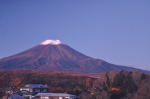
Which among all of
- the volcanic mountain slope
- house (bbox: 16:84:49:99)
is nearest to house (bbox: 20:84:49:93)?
house (bbox: 16:84:49:99)

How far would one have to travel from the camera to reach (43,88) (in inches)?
1206

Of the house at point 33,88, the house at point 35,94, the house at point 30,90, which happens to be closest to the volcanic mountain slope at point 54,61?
the house at point 33,88

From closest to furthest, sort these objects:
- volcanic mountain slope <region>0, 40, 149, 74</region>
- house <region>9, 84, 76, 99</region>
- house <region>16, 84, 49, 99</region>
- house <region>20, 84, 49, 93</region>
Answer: house <region>9, 84, 76, 99</region> → house <region>16, 84, 49, 99</region> → house <region>20, 84, 49, 93</region> → volcanic mountain slope <region>0, 40, 149, 74</region>

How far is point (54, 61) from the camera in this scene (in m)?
82.4

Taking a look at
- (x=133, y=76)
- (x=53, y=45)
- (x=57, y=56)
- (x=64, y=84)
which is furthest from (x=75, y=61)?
(x=133, y=76)

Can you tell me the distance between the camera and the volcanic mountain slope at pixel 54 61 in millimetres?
77375

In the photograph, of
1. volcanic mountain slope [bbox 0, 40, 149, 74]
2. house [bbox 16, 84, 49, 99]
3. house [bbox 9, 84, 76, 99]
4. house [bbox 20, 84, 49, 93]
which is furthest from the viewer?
volcanic mountain slope [bbox 0, 40, 149, 74]

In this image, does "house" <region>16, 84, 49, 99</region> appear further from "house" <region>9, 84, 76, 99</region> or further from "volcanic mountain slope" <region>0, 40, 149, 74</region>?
"volcanic mountain slope" <region>0, 40, 149, 74</region>

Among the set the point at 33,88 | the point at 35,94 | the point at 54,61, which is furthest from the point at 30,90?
the point at 54,61

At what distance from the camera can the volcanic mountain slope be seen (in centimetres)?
7738

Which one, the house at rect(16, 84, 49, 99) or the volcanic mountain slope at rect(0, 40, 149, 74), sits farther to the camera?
the volcanic mountain slope at rect(0, 40, 149, 74)

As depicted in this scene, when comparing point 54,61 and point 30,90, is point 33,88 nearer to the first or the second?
point 30,90

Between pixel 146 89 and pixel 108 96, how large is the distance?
3.00 meters

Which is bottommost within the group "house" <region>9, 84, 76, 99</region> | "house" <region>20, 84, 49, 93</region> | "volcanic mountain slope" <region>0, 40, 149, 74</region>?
"house" <region>9, 84, 76, 99</region>
